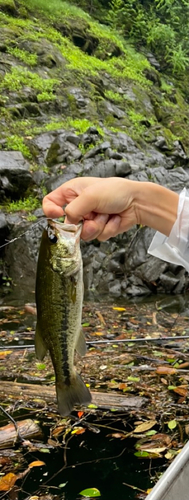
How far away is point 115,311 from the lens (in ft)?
21.9

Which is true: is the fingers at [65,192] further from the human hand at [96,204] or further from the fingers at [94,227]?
the fingers at [94,227]

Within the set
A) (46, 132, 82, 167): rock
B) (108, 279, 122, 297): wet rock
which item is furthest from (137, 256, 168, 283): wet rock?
(46, 132, 82, 167): rock

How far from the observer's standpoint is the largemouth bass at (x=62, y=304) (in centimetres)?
187

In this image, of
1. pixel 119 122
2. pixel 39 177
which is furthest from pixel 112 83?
pixel 39 177

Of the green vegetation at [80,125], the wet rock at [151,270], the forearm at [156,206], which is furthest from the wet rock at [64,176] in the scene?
the forearm at [156,206]

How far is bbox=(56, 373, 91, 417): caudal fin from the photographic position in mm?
2080

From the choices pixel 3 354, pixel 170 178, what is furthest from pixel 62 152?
pixel 3 354

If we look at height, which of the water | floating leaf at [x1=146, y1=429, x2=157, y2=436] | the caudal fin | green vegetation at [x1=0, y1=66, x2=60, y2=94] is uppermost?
the caudal fin

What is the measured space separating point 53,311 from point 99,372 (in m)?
2.43

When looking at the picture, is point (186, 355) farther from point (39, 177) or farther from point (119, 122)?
point (119, 122)

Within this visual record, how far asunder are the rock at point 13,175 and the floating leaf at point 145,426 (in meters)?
6.32

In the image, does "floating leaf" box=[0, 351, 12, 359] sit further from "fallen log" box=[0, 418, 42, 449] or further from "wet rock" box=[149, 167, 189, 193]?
"wet rock" box=[149, 167, 189, 193]

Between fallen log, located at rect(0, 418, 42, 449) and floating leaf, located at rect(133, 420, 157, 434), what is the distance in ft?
2.28

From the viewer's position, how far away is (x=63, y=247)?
1.87 meters
